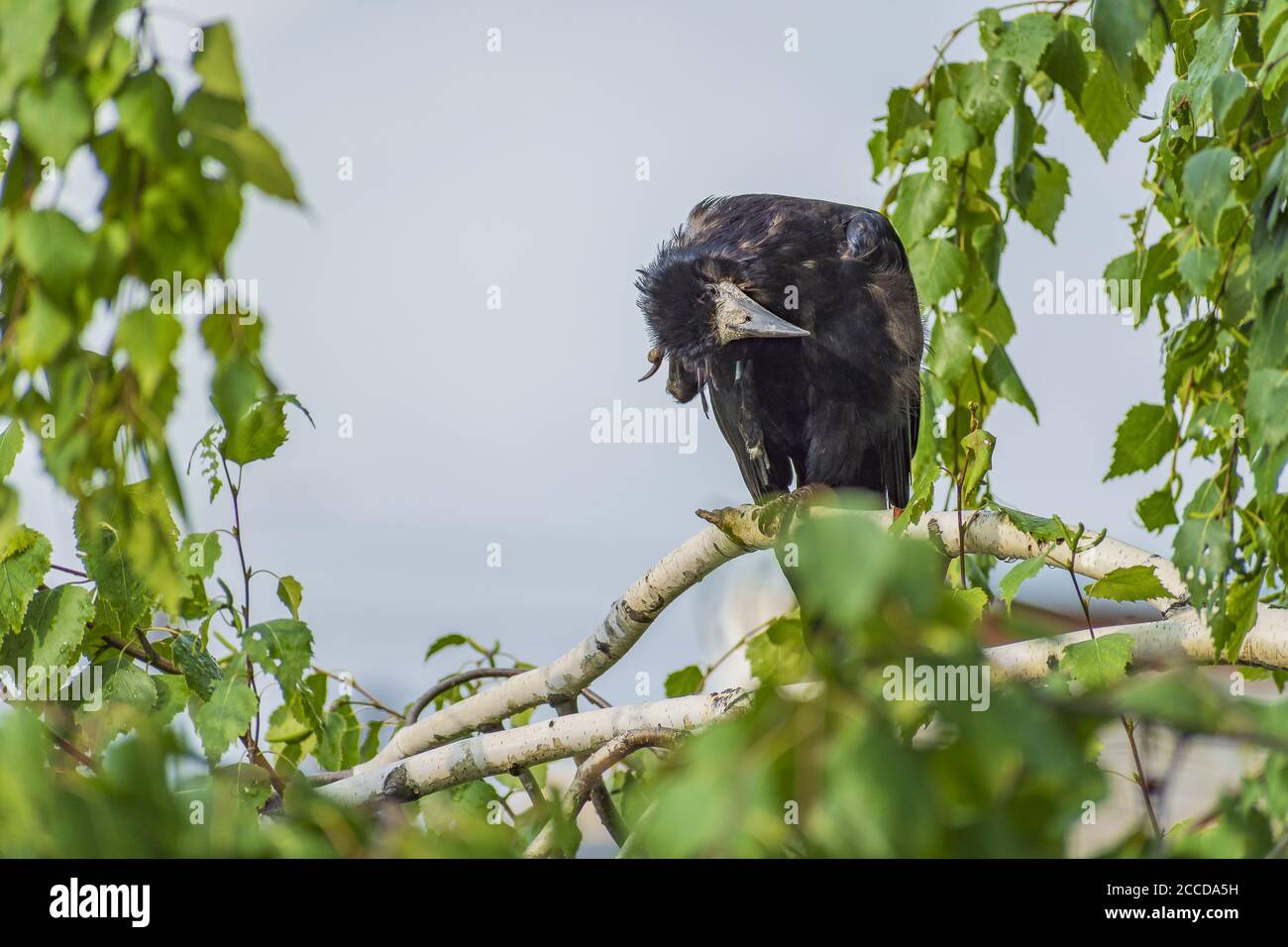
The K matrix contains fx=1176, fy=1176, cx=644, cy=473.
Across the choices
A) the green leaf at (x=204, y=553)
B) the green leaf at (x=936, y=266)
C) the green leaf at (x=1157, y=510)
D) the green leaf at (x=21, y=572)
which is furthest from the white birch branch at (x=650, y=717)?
the green leaf at (x=936, y=266)

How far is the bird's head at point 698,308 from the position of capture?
2166 mm

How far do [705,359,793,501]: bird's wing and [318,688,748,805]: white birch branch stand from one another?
1094mm

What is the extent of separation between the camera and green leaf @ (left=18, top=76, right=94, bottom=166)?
517mm

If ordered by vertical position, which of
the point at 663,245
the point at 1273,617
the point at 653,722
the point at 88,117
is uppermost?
the point at 663,245

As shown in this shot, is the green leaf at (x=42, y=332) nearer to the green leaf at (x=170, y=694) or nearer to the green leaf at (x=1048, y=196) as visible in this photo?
the green leaf at (x=170, y=694)

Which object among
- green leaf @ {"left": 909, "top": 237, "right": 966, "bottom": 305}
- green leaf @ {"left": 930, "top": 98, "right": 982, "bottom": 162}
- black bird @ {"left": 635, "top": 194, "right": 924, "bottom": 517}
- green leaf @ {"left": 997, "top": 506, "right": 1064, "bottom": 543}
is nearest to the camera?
green leaf @ {"left": 997, "top": 506, "right": 1064, "bottom": 543}

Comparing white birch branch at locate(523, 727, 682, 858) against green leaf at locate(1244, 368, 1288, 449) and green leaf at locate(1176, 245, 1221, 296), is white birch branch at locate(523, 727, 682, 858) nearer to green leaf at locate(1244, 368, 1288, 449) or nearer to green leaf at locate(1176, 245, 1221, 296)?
green leaf at locate(1244, 368, 1288, 449)

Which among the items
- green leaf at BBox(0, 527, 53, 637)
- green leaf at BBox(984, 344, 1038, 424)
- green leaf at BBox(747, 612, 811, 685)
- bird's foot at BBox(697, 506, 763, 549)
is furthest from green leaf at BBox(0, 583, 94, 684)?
green leaf at BBox(984, 344, 1038, 424)
